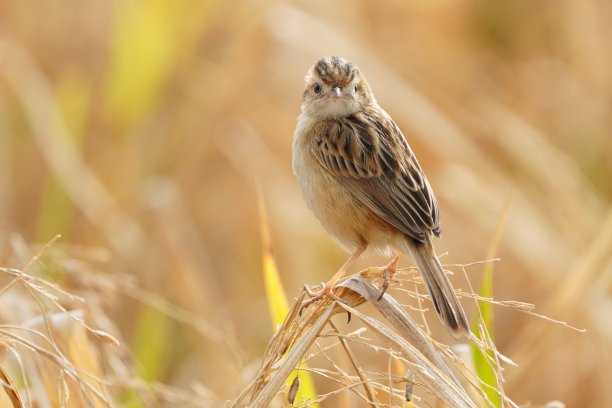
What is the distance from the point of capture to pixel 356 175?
336cm

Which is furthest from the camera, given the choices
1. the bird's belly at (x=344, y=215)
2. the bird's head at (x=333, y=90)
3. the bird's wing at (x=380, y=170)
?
the bird's head at (x=333, y=90)

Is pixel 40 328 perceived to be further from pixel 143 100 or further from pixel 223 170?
pixel 223 170

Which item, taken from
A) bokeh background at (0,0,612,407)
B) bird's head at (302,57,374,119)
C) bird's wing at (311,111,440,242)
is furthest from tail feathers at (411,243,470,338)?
bokeh background at (0,0,612,407)

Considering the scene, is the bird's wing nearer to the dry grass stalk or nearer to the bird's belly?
the bird's belly

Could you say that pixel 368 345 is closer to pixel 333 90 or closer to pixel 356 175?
pixel 356 175

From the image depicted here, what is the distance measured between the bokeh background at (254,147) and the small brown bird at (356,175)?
159 cm

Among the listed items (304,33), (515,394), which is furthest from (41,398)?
(304,33)

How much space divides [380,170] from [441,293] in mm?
733

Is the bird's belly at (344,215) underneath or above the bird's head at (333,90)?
underneath

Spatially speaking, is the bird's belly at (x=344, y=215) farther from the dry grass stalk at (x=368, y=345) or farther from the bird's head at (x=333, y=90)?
the dry grass stalk at (x=368, y=345)

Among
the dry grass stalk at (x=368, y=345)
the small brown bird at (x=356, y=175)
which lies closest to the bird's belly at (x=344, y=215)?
the small brown bird at (x=356, y=175)

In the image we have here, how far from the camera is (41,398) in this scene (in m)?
2.70

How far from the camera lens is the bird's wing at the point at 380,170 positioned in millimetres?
3182

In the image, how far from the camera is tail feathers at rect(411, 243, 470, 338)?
8.61 feet
